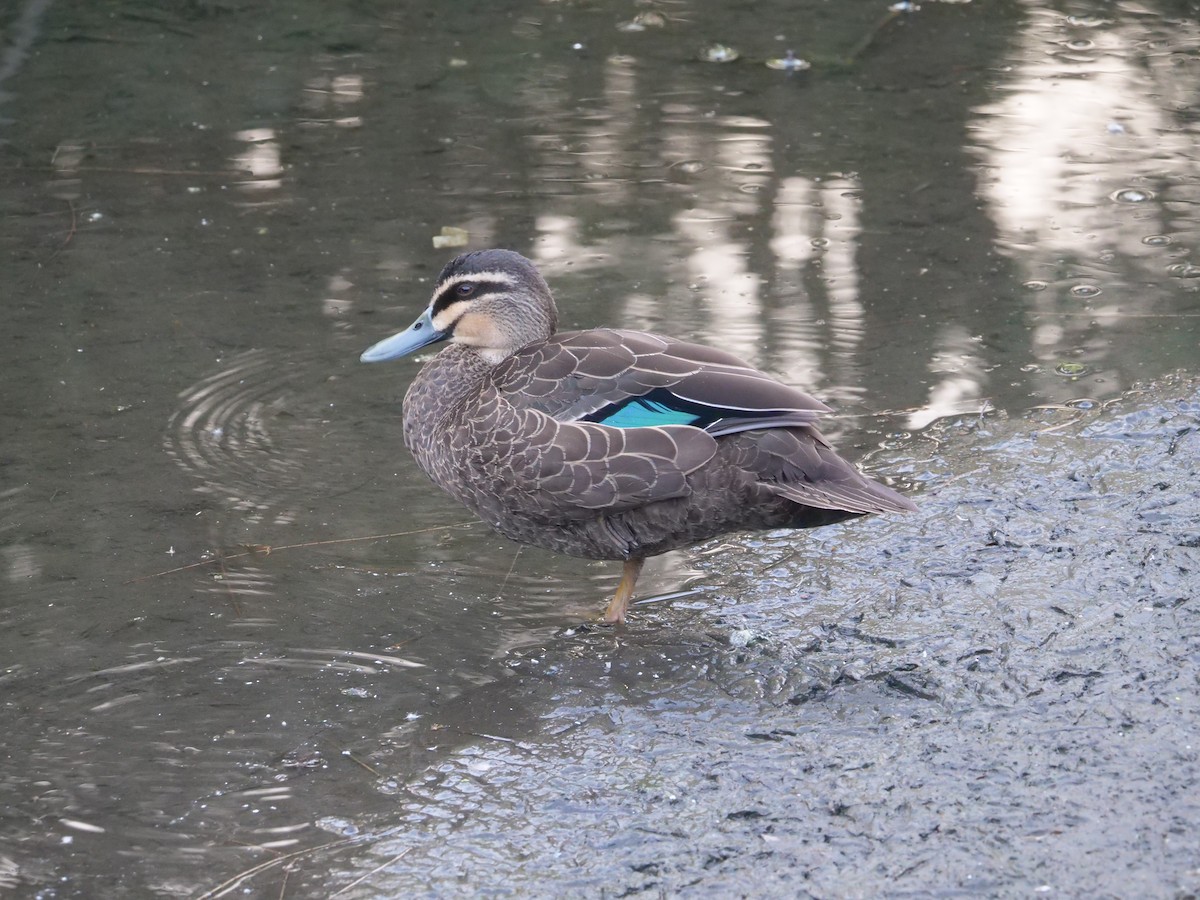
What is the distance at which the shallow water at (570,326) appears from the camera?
357cm

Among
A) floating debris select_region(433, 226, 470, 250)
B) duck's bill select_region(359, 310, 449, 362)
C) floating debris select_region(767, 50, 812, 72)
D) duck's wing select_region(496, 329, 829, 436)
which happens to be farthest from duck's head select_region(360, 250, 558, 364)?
floating debris select_region(767, 50, 812, 72)

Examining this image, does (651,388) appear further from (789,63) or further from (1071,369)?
(789,63)

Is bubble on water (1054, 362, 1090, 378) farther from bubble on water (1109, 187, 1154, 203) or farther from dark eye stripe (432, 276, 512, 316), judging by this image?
dark eye stripe (432, 276, 512, 316)

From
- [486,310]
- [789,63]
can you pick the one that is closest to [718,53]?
[789,63]

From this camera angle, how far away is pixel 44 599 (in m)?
4.66

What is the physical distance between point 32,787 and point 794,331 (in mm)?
3937

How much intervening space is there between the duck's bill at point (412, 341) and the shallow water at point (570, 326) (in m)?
0.60

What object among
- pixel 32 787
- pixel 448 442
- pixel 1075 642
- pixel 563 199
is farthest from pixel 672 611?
pixel 563 199

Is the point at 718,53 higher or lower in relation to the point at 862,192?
higher

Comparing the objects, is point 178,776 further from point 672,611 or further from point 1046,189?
point 1046,189

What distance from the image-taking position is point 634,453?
4.31 meters

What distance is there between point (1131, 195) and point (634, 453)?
15.2ft

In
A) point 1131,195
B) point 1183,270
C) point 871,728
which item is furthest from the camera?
point 1131,195

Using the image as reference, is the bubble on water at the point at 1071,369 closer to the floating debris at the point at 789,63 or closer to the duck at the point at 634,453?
the duck at the point at 634,453
